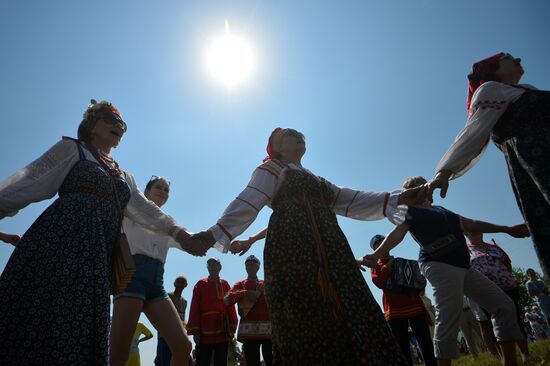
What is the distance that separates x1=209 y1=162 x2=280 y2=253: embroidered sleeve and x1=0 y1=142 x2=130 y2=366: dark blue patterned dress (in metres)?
0.87

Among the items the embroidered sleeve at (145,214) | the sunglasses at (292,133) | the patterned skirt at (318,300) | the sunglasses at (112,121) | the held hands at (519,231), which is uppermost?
the sunglasses at (292,133)

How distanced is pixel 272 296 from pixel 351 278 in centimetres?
59

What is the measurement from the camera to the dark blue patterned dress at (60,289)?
1857 mm

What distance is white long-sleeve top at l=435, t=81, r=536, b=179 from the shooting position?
8.51ft

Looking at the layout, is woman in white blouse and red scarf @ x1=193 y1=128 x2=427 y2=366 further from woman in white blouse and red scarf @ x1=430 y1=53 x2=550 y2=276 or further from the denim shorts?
the denim shorts

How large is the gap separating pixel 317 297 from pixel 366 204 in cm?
134

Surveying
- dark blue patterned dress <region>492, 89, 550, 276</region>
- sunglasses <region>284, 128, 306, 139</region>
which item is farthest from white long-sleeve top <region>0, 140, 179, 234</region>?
dark blue patterned dress <region>492, 89, 550, 276</region>

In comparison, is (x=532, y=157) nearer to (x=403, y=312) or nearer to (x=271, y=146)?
(x=271, y=146)

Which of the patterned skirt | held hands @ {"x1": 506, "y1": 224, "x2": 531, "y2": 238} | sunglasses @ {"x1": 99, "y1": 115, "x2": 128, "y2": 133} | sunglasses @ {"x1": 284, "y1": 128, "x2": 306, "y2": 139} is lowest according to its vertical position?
the patterned skirt

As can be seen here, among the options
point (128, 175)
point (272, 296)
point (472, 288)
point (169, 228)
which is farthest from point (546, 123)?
point (128, 175)

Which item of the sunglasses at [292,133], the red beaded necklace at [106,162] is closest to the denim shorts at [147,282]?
the red beaded necklace at [106,162]

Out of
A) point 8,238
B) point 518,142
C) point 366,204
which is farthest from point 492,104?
point 8,238

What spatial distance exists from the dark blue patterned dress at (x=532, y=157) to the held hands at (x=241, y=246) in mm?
2235

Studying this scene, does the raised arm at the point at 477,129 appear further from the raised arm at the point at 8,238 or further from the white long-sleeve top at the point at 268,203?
the raised arm at the point at 8,238
